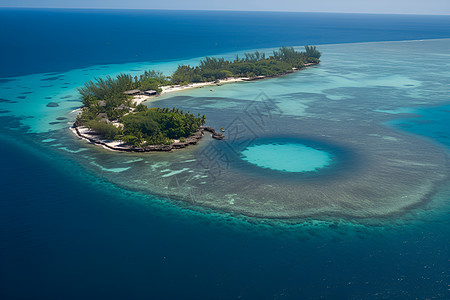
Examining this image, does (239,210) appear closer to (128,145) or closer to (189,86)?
(128,145)

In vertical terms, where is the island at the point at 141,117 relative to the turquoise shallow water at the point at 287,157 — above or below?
above

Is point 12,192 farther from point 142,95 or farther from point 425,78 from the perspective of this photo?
point 425,78

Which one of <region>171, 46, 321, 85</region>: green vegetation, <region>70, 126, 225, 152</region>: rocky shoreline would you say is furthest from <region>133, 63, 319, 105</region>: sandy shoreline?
<region>70, 126, 225, 152</region>: rocky shoreline

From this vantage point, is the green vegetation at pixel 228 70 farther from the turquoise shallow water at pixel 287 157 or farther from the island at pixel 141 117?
the turquoise shallow water at pixel 287 157

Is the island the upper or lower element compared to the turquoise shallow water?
upper

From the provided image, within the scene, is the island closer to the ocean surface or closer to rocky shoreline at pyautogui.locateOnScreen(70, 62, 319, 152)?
rocky shoreline at pyautogui.locateOnScreen(70, 62, 319, 152)

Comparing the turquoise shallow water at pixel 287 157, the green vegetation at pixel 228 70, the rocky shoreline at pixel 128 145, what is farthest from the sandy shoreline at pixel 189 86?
the turquoise shallow water at pixel 287 157
